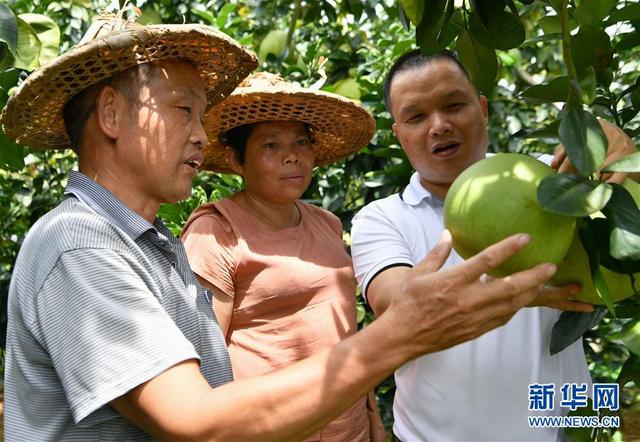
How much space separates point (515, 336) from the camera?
173cm

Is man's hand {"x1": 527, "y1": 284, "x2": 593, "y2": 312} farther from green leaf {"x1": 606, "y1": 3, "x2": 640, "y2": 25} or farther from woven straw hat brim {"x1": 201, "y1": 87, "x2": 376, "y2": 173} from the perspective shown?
woven straw hat brim {"x1": 201, "y1": 87, "x2": 376, "y2": 173}

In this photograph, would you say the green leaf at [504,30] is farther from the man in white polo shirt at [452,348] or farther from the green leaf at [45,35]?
the green leaf at [45,35]

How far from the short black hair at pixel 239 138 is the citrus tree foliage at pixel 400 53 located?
1.17 feet

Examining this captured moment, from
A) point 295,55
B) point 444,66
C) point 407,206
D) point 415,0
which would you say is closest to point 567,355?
point 407,206

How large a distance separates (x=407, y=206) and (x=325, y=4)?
1746 millimetres

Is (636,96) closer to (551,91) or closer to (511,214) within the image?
(551,91)

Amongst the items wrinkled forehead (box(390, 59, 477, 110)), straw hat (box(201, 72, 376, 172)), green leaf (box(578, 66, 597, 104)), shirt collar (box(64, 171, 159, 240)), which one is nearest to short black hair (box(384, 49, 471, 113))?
wrinkled forehead (box(390, 59, 477, 110))

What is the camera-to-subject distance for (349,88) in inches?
133

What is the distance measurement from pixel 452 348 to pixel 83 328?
0.90 m

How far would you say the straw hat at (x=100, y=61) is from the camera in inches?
55.9

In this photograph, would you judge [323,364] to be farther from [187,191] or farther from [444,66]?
[444,66]

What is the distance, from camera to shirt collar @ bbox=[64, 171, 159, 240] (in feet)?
4.44


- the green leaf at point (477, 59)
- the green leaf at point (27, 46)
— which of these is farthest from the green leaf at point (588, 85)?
the green leaf at point (27, 46)

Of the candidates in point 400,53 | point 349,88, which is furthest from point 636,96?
point 349,88
